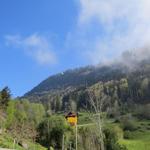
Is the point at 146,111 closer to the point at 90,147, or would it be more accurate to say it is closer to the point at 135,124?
the point at 135,124

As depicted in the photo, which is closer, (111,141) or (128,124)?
(111,141)

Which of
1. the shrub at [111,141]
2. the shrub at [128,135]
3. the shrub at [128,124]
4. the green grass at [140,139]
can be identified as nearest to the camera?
the shrub at [111,141]

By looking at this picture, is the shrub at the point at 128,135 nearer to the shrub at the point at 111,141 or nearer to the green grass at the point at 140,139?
the green grass at the point at 140,139

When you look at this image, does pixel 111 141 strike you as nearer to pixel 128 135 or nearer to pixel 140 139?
pixel 140 139

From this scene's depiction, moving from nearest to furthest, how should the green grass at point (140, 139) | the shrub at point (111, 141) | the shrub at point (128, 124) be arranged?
the shrub at point (111, 141) < the green grass at point (140, 139) < the shrub at point (128, 124)

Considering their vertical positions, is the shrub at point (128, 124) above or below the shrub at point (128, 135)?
above

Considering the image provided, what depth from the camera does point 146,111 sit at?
191625mm

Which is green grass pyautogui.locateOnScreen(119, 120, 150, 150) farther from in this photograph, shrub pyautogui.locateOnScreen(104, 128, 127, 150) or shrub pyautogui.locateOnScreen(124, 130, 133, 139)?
shrub pyautogui.locateOnScreen(104, 128, 127, 150)

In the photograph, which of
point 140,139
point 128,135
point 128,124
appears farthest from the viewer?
point 128,124

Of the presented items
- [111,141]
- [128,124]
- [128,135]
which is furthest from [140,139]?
[111,141]

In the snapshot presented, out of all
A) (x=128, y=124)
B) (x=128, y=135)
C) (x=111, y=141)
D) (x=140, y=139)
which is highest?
(x=128, y=124)

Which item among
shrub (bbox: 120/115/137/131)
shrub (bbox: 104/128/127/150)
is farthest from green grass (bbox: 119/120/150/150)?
shrub (bbox: 104/128/127/150)

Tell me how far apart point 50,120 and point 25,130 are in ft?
128

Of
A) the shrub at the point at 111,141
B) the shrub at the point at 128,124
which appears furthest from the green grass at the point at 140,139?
the shrub at the point at 111,141
